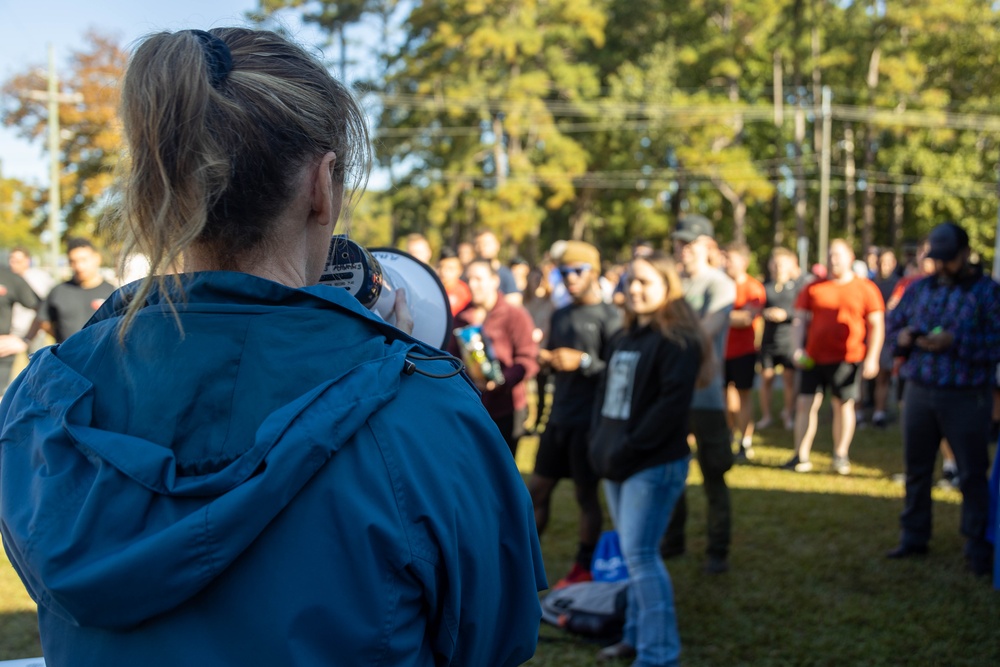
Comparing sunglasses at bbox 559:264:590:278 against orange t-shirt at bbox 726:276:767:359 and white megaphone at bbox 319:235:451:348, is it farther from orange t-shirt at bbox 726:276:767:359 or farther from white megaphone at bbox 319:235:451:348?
orange t-shirt at bbox 726:276:767:359

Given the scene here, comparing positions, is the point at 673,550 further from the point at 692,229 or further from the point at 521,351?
the point at 692,229

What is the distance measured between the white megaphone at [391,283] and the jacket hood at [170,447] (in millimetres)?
491

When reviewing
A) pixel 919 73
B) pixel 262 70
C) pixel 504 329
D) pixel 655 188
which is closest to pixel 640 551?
pixel 504 329

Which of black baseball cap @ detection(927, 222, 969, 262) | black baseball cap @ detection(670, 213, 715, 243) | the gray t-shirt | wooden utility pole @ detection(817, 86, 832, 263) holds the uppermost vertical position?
wooden utility pole @ detection(817, 86, 832, 263)

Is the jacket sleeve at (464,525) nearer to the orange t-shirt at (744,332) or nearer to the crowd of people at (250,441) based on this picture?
the crowd of people at (250,441)

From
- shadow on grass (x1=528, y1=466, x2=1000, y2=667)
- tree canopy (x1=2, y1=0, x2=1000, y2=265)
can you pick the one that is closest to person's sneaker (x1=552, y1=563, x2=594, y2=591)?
shadow on grass (x1=528, y1=466, x2=1000, y2=667)

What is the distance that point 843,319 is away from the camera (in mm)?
7684

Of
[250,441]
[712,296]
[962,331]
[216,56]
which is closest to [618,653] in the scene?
[712,296]

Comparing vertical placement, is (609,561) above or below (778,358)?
below

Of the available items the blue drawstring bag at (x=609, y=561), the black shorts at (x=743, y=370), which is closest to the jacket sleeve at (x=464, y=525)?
the blue drawstring bag at (x=609, y=561)

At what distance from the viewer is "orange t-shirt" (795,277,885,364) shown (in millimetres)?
7629

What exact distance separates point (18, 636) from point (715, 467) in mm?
3960

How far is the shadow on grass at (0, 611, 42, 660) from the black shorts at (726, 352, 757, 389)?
6386 millimetres

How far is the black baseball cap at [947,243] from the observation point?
5.25 metres
